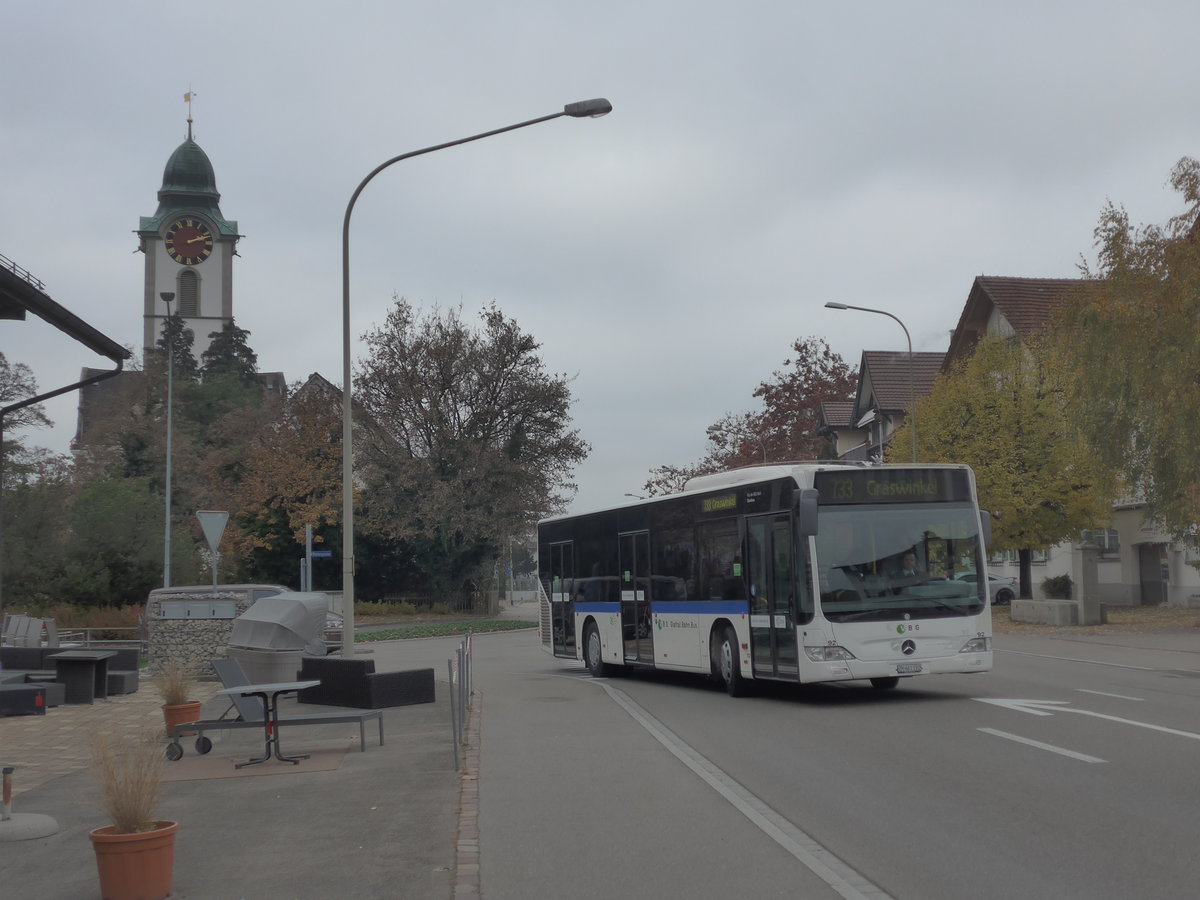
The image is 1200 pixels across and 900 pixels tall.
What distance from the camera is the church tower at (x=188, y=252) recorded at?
106188 mm

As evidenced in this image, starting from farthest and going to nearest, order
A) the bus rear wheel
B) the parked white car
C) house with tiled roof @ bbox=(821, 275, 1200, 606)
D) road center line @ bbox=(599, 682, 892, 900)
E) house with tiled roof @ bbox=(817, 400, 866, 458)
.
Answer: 1. house with tiled roof @ bbox=(817, 400, 866, 458)
2. the parked white car
3. house with tiled roof @ bbox=(821, 275, 1200, 606)
4. the bus rear wheel
5. road center line @ bbox=(599, 682, 892, 900)

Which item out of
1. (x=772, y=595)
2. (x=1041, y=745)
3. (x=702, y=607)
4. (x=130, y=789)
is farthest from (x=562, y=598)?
(x=130, y=789)

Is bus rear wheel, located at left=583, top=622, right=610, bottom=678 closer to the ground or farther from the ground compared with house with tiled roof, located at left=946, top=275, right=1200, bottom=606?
closer to the ground

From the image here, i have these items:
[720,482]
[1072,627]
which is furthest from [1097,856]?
[1072,627]

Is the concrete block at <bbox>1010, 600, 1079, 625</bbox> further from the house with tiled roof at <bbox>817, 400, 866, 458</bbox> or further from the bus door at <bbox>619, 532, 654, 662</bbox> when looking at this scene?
the house with tiled roof at <bbox>817, 400, 866, 458</bbox>

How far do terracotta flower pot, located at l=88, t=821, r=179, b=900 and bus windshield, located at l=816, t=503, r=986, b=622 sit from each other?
1016 centimetres

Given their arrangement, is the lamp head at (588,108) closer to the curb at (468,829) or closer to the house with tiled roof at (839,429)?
the curb at (468,829)

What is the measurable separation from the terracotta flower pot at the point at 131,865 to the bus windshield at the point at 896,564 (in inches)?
400

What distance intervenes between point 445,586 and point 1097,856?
1945 inches

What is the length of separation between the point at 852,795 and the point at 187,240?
104m

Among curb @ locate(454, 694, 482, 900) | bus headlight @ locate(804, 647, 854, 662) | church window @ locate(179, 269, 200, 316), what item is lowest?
curb @ locate(454, 694, 482, 900)

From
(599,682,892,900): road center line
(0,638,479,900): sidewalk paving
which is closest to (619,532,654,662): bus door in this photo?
(0,638,479,900): sidewalk paving

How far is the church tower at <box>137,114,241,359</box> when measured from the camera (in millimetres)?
106188

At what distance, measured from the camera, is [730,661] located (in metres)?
18.3
